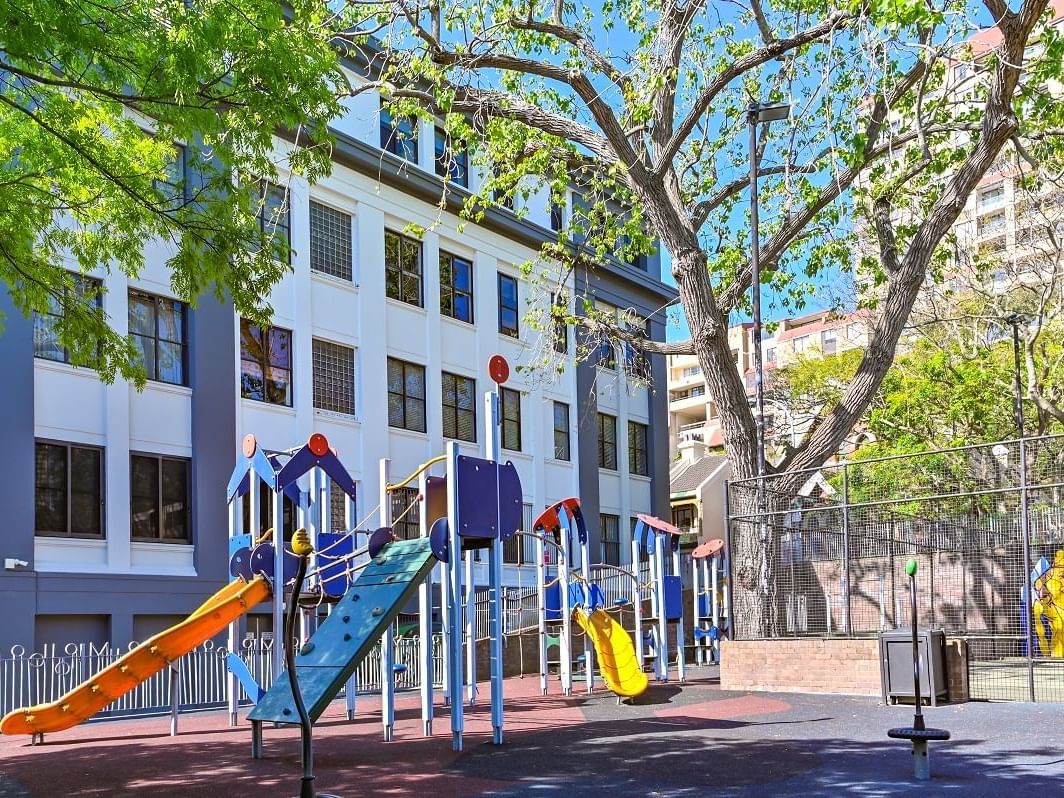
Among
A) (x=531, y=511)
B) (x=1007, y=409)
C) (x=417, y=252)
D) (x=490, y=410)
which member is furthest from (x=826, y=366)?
(x=490, y=410)

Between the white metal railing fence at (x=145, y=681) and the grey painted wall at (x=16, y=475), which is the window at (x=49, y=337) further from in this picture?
the white metal railing fence at (x=145, y=681)

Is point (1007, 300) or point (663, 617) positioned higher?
point (1007, 300)

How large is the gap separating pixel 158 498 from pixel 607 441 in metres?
18.7

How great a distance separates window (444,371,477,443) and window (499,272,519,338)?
2476 millimetres

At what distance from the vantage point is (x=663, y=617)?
74.7 ft

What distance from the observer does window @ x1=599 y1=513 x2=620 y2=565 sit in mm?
39594

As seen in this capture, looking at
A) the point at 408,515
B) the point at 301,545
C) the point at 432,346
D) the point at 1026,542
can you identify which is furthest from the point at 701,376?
the point at 301,545

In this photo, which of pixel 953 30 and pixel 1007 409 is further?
pixel 1007 409

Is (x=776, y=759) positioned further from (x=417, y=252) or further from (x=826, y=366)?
(x=826, y=366)

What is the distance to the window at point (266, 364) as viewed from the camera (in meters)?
27.5

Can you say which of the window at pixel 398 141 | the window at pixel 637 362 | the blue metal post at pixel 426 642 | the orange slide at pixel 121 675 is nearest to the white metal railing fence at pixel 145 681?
the orange slide at pixel 121 675

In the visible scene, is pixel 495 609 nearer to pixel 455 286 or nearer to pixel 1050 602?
pixel 1050 602

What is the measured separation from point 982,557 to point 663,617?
5709 millimetres

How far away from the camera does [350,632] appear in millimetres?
12844
